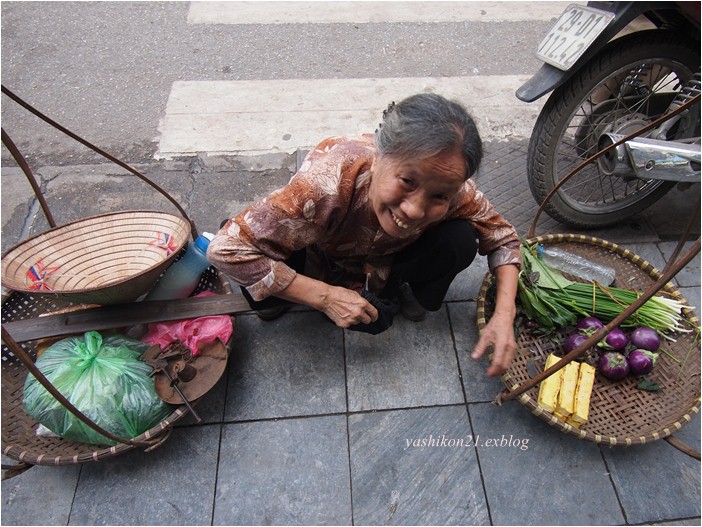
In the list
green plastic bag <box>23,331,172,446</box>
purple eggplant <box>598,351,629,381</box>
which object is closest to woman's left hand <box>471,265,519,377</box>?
purple eggplant <box>598,351,629,381</box>

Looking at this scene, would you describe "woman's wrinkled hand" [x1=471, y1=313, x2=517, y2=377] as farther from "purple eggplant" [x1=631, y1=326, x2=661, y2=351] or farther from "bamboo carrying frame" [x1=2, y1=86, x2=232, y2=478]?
"bamboo carrying frame" [x1=2, y1=86, x2=232, y2=478]

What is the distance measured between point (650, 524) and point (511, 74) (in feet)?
9.56

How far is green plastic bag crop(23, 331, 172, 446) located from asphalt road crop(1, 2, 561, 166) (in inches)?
58.3

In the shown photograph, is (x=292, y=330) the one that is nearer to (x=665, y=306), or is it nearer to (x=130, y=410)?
(x=130, y=410)

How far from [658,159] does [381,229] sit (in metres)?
1.18

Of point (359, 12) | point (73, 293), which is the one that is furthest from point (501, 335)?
point (359, 12)

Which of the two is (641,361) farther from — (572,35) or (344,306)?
(572,35)

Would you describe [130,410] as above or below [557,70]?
below

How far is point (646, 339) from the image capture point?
5.86 feet

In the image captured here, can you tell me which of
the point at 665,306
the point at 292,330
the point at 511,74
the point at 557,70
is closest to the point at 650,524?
the point at 665,306

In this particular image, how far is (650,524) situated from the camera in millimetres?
1600

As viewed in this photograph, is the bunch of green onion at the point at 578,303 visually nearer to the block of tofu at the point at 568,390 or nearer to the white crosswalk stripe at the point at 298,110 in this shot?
the block of tofu at the point at 568,390

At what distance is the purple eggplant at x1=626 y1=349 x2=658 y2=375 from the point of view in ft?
5.71

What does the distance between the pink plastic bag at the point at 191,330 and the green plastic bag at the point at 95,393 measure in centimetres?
14
